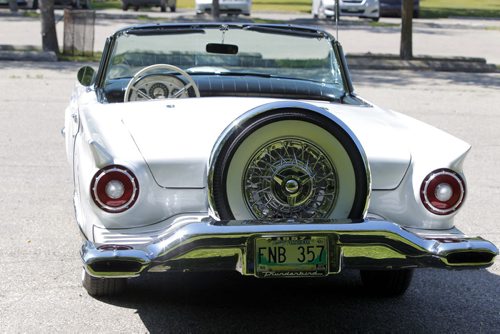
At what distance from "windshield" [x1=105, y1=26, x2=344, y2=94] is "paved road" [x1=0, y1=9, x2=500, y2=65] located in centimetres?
1548

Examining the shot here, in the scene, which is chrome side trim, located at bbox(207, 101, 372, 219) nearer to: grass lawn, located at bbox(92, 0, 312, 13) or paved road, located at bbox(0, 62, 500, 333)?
paved road, located at bbox(0, 62, 500, 333)

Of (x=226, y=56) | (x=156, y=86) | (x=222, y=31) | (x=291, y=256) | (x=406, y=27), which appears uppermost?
(x=222, y=31)

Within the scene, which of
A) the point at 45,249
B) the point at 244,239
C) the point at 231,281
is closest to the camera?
the point at 244,239

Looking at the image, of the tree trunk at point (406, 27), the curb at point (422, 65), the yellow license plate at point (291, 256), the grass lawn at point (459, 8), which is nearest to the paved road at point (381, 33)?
the curb at point (422, 65)

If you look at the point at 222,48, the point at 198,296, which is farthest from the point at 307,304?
the point at 222,48

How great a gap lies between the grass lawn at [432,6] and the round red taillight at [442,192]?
34151mm

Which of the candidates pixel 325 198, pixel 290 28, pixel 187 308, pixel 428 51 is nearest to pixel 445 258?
pixel 325 198

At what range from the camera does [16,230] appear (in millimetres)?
7180

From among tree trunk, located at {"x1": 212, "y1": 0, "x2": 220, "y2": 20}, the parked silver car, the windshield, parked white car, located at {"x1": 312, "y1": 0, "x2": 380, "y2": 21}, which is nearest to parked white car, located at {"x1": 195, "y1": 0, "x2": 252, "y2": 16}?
parked white car, located at {"x1": 312, "y1": 0, "x2": 380, "y2": 21}

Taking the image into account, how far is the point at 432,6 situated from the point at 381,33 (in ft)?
55.0

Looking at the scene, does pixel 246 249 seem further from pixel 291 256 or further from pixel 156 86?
pixel 156 86

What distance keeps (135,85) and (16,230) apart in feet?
5.15

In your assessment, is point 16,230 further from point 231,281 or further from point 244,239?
point 244,239

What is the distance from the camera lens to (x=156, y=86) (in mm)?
6309
